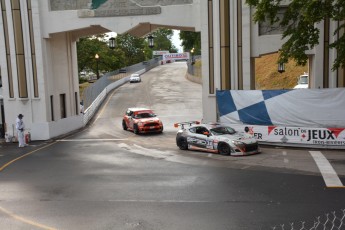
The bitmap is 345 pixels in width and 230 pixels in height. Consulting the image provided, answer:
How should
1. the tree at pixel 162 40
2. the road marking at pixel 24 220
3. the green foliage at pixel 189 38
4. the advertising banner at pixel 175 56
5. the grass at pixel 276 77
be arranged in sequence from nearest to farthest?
the road marking at pixel 24 220 → the grass at pixel 276 77 → the green foliage at pixel 189 38 → the advertising banner at pixel 175 56 → the tree at pixel 162 40

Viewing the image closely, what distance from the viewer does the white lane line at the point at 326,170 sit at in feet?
42.8

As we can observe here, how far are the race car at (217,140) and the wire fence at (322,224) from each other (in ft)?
27.6

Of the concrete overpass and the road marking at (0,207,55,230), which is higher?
the concrete overpass

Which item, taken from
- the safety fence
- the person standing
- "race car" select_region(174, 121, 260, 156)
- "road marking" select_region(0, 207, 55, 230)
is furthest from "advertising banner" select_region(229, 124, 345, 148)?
the safety fence

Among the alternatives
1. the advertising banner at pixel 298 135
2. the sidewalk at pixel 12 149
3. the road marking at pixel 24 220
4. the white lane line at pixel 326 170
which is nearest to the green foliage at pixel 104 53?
the sidewalk at pixel 12 149

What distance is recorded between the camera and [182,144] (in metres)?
20.7

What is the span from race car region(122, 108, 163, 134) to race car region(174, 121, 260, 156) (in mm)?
5847

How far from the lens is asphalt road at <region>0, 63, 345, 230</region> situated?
33.5 feet

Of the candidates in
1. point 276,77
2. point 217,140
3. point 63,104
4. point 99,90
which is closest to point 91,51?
point 99,90

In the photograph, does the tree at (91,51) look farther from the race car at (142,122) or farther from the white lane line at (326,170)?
the white lane line at (326,170)

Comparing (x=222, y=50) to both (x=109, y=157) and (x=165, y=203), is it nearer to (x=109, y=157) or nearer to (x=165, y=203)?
(x=109, y=157)

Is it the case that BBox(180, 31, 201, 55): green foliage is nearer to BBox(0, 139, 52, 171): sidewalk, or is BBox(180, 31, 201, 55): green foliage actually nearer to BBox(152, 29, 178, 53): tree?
BBox(0, 139, 52, 171): sidewalk

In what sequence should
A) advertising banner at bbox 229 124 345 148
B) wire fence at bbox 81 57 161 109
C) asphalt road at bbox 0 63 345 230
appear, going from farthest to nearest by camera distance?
1. wire fence at bbox 81 57 161 109
2. advertising banner at bbox 229 124 345 148
3. asphalt road at bbox 0 63 345 230

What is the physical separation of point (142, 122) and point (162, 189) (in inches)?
545
